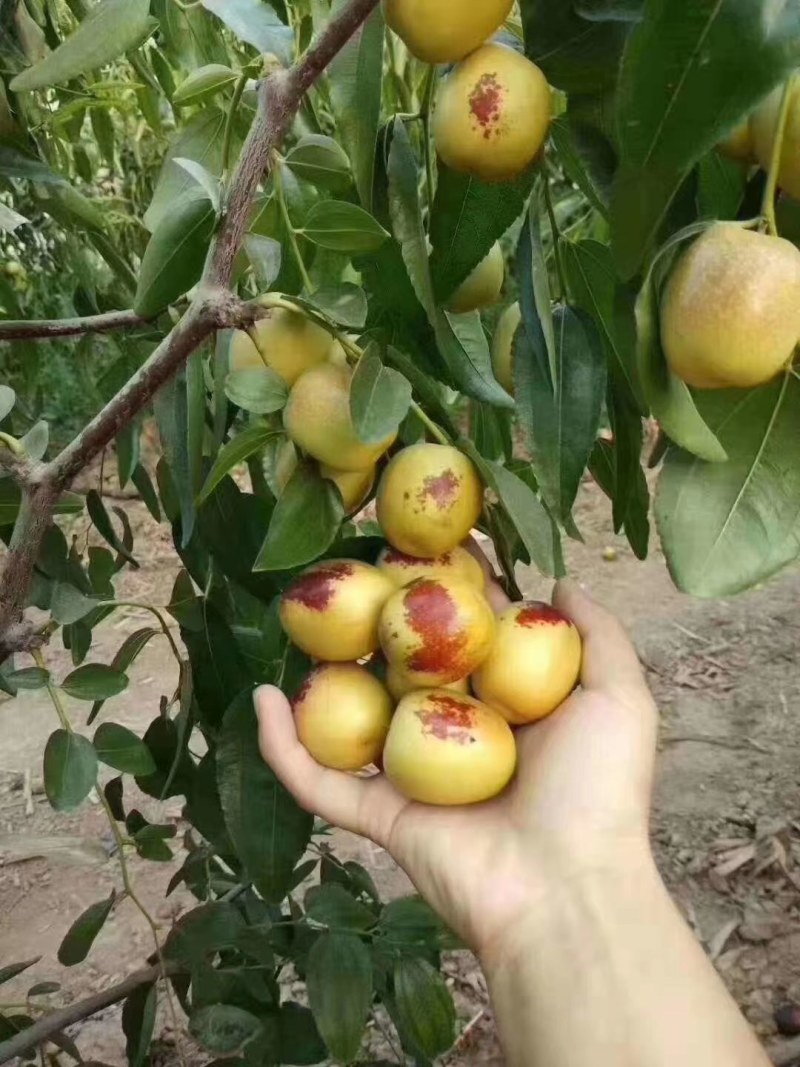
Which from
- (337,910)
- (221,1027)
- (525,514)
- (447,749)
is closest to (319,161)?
(525,514)

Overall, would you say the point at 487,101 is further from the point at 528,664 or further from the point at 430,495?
the point at 528,664

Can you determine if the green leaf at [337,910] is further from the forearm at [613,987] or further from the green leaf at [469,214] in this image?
the green leaf at [469,214]

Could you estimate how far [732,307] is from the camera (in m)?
0.41

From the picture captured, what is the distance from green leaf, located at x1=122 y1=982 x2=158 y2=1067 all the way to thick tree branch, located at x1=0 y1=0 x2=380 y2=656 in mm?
616

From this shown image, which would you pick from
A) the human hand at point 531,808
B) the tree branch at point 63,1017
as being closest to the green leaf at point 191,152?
the human hand at point 531,808

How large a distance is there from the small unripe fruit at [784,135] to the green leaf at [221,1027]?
0.87 m

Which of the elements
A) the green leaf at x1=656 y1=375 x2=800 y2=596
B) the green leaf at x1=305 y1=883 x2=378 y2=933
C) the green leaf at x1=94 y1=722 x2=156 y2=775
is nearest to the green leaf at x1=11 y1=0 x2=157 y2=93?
the green leaf at x1=656 y1=375 x2=800 y2=596

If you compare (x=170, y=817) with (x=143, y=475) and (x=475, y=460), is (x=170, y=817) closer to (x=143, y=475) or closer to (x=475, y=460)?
(x=143, y=475)

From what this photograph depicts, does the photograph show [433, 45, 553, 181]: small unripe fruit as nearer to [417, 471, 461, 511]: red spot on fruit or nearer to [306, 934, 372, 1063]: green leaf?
[417, 471, 461, 511]: red spot on fruit

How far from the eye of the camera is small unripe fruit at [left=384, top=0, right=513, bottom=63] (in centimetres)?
47

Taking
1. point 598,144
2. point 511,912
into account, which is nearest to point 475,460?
point 598,144

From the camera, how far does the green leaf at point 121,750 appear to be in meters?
0.86

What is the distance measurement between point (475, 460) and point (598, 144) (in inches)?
7.4

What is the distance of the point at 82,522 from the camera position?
3.37m
